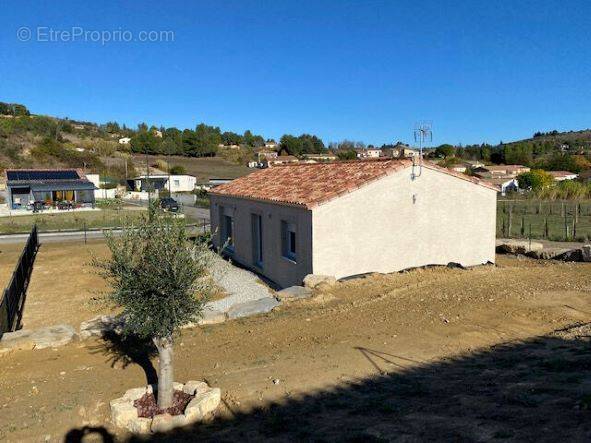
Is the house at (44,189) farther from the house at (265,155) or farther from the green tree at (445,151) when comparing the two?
the green tree at (445,151)

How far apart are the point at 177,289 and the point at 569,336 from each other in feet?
21.0

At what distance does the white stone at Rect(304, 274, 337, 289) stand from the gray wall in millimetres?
630

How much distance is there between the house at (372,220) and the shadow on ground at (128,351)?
15.7ft

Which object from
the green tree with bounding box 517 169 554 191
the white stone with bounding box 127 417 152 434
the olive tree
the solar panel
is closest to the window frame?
the olive tree

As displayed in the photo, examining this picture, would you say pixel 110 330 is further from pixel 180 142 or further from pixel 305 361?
pixel 180 142

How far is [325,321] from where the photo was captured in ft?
32.7

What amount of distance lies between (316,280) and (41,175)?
162 feet

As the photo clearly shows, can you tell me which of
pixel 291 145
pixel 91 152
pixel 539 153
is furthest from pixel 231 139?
pixel 539 153

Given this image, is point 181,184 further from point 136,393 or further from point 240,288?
point 136,393

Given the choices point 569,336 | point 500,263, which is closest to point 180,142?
point 500,263

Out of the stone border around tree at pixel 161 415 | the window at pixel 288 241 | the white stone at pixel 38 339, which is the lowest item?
the white stone at pixel 38 339

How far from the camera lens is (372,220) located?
14.1 m

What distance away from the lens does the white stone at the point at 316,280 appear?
12703 mm

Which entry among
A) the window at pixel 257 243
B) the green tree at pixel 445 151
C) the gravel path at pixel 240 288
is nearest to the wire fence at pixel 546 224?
the window at pixel 257 243
